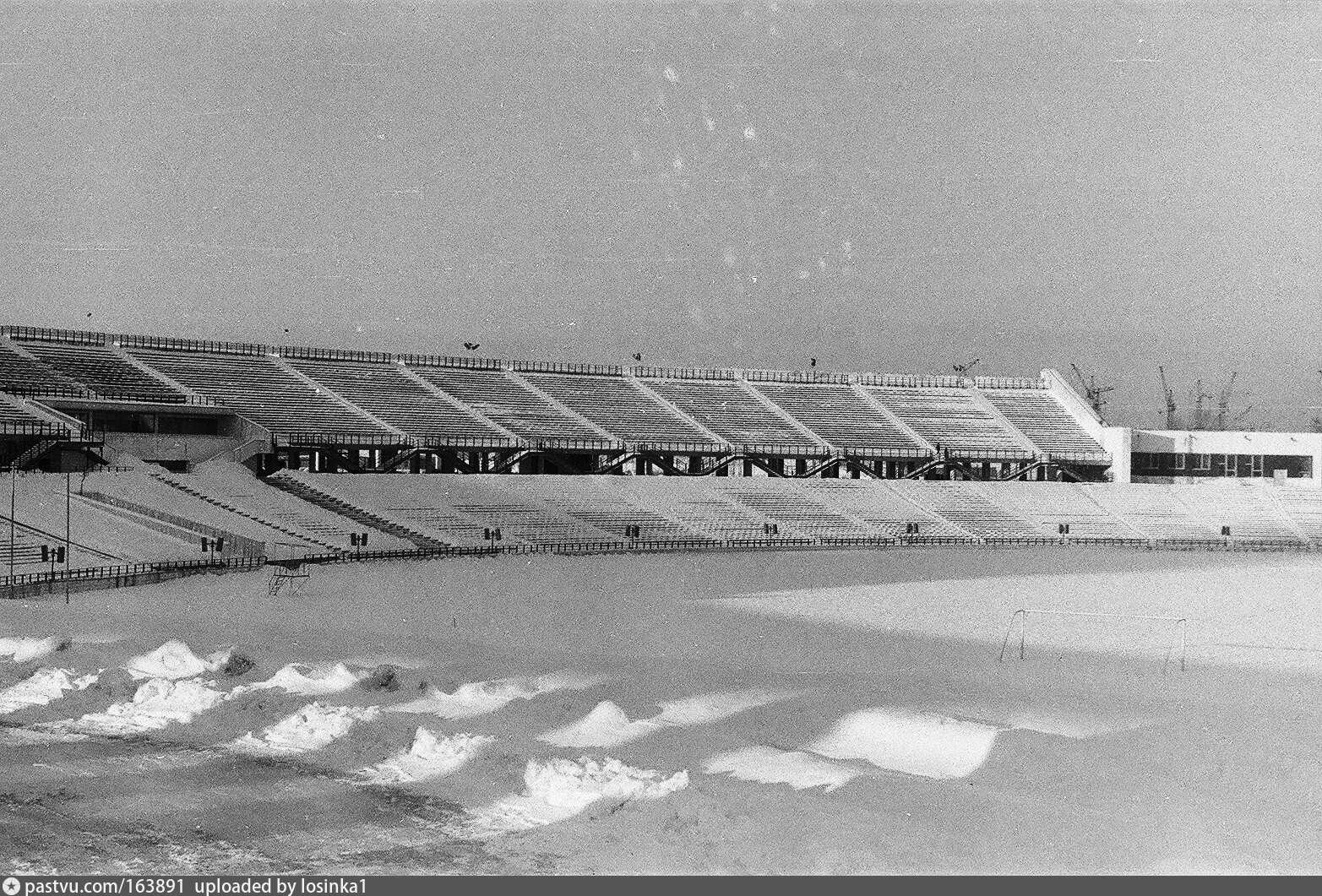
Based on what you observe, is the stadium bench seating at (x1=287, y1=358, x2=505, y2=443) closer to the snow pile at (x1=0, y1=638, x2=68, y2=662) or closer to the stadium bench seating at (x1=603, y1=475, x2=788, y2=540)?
the stadium bench seating at (x1=603, y1=475, x2=788, y2=540)

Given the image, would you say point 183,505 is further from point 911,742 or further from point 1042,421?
point 1042,421

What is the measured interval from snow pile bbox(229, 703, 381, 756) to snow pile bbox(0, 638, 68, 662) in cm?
696

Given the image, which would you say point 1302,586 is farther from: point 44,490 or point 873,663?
point 44,490

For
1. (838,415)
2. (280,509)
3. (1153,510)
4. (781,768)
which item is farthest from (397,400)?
(781,768)

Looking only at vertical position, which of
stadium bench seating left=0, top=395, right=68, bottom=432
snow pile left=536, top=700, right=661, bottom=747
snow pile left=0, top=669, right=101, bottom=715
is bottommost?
snow pile left=0, top=669, right=101, bottom=715

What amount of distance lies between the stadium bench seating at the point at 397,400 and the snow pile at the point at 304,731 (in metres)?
46.7

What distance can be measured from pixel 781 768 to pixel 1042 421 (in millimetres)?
66847

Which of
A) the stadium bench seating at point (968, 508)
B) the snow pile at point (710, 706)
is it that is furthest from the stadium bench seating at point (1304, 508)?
the snow pile at point (710, 706)

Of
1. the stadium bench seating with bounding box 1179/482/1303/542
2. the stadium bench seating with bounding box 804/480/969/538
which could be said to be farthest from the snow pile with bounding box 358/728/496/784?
the stadium bench seating with bounding box 1179/482/1303/542

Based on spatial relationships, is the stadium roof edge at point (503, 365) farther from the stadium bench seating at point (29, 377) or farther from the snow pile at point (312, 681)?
the snow pile at point (312, 681)

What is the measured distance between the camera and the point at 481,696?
17.6 m

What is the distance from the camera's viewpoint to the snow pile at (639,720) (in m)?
15.5

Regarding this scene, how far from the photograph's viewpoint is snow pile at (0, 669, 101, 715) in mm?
17328
